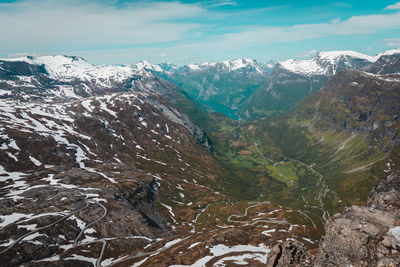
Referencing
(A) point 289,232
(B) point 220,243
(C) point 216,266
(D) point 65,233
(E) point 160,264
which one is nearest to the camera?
(C) point 216,266

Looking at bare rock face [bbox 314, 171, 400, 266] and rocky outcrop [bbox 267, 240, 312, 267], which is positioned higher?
bare rock face [bbox 314, 171, 400, 266]

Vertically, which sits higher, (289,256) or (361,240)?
(361,240)

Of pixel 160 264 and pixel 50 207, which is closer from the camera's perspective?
pixel 160 264

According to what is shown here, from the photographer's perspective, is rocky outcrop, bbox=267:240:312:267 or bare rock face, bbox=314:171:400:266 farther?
rocky outcrop, bbox=267:240:312:267

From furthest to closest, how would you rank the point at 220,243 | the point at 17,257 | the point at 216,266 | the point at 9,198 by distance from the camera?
the point at 9,198 < the point at 220,243 < the point at 17,257 < the point at 216,266

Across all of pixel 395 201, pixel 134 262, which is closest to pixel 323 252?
pixel 395 201

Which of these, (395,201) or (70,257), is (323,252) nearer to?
(395,201)

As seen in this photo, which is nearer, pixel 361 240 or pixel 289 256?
pixel 361 240

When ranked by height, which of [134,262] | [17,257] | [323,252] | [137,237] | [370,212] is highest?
[370,212]
